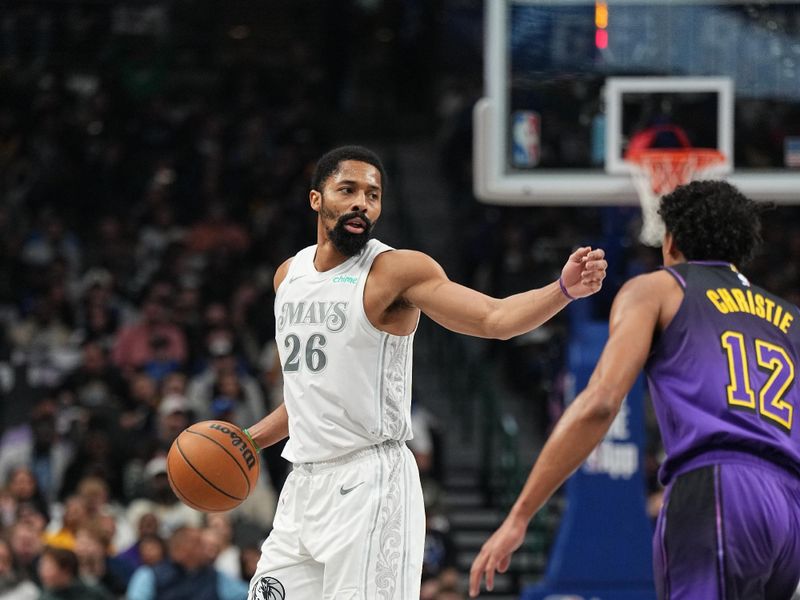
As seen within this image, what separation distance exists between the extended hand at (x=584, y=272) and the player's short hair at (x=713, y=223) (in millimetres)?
252

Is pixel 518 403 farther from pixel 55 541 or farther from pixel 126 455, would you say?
pixel 55 541

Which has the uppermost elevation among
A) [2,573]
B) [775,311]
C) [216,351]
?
[775,311]

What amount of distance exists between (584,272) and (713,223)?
41 centimetres

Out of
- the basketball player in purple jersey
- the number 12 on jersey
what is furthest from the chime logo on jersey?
the number 12 on jersey

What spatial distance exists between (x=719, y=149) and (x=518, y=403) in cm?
550

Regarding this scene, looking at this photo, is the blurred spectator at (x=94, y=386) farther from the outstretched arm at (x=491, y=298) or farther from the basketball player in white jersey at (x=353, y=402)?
the outstretched arm at (x=491, y=298)

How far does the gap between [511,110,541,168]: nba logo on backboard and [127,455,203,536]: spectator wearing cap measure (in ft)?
11.3

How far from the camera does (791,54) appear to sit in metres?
8.97

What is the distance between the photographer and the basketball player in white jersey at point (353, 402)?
4.79 m

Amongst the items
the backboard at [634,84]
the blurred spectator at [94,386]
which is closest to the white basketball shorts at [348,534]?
the backboard at [634,84]

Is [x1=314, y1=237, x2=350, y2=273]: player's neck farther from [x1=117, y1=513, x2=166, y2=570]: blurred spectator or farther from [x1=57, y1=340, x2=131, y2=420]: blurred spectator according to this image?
[x1=57, y1=340, x2=131, y2=420]: blurred spectator

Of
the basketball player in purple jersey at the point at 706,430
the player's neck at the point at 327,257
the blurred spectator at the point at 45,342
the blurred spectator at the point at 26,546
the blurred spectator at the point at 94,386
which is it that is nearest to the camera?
the basketball player in purple jersey at the point at 706,430

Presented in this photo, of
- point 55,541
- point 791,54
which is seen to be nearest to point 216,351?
point 55,541

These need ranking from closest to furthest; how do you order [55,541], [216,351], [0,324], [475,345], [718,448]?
[718,448], [55,541], [216,351], [0,324], [475,345]
